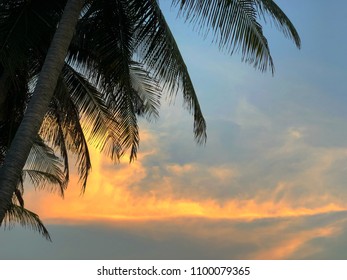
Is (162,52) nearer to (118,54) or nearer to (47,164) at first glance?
(118,54)

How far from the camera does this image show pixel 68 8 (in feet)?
24.3

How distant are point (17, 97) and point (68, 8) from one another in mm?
6592

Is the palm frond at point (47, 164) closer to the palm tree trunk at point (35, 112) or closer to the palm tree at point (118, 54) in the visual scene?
the palm tree at point (118, 54)

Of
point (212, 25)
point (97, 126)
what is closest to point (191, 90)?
point (212, 25)

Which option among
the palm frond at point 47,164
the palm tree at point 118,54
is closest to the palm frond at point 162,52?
the palm tree at point 118,54

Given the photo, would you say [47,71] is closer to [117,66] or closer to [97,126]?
[117,66]

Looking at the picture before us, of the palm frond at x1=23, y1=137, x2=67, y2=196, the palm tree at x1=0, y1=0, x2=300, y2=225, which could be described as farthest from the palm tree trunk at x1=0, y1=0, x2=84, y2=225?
the palm frond at x1=23, y1=137, x2=67, y2=196

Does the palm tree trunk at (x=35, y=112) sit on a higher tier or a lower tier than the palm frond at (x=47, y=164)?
lower

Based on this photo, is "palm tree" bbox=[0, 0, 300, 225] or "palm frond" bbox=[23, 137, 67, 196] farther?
"palm frond" bbox=[23, 137, 67, 196]

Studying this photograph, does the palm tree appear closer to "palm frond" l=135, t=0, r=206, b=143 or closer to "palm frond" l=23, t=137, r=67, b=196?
"palm frond" l=135, t=0, r=206, b=143

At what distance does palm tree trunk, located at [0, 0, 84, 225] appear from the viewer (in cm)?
600

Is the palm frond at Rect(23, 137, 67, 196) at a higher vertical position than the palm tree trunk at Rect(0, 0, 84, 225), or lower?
higher

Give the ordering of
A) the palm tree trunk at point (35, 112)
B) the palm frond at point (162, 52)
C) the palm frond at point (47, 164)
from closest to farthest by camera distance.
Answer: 1. the palm tree trunk at point (35, 112)
2. the palm frond at point (162, 52)
3. the palm frond at point (47, 164)

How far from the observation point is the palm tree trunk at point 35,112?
600 centimetres
